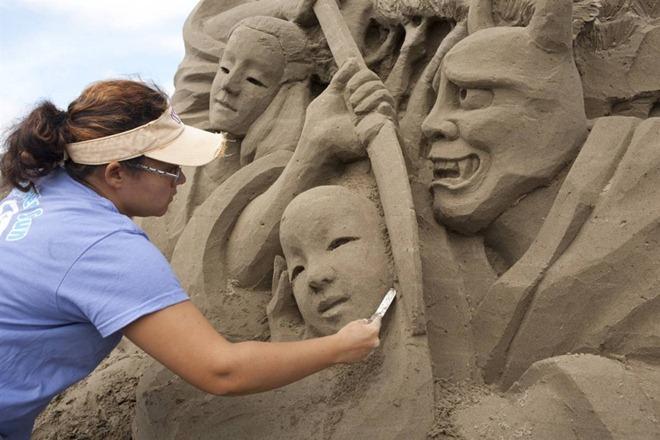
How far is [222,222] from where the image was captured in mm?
2914

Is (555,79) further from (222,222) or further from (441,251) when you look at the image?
(222,222)

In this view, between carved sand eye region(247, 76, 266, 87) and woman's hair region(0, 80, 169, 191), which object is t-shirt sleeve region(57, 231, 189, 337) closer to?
woman's hair region(0, 80, 169, 191)

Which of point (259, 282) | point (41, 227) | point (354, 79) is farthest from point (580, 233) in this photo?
point (41, 227)

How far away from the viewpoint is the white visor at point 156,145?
1.76 m

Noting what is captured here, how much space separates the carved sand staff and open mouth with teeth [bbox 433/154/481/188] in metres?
0.19

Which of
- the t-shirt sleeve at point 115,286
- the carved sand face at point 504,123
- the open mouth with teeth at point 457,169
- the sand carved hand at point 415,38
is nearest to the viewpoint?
the t-shirt sleeve at point 115,286

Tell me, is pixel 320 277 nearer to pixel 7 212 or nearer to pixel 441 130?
pixel 441 130

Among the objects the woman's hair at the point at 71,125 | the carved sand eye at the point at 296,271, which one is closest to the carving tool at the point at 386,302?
the carved sand eye at the point at 296,271

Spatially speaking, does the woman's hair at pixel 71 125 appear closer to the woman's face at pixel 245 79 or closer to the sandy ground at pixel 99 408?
the sandy ground at pixel 99 408

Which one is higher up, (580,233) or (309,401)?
(580,233)

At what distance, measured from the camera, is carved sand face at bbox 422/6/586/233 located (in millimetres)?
2395

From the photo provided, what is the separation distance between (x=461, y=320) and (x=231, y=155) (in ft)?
5.28

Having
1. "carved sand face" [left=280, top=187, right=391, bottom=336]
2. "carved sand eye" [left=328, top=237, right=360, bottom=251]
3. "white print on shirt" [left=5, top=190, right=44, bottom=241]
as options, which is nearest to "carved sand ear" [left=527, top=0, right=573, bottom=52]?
"carved sand face" [left=280, top=187, right=391, bottom=336]

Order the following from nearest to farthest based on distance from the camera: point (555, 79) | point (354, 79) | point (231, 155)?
point (555, 79) → point (354, 79) → point (231, 155)
